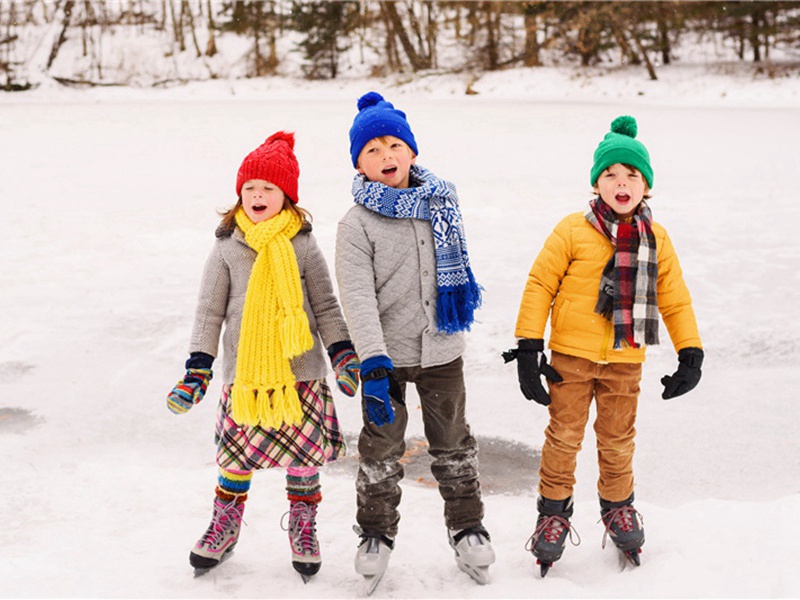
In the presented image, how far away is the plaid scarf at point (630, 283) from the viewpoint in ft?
9.23

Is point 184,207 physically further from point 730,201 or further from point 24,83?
point 24,83

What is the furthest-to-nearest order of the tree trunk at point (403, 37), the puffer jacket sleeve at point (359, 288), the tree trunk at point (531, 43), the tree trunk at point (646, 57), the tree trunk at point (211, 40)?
1. the tree trunk at point (211, 40)
2. the tree trunk at point (403, 37)
3. the tree trunk at point (531, 43)
4. the tree trunk at point (646, 57)
5. the puffer jacket sleeve at point (359, 288)

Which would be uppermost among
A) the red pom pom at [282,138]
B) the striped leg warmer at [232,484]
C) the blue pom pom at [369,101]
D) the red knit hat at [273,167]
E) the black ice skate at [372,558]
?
the blue pom pom at [369,101]

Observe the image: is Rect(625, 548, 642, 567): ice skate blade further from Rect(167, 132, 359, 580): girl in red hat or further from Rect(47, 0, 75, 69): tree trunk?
Rect(47, 0, 75, 69): tree trunk

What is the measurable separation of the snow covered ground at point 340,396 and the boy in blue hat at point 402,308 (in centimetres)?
21

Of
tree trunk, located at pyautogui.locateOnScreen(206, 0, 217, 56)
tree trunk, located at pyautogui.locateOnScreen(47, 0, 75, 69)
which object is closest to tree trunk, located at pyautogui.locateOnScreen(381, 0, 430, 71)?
tree trunk, located at pyautogui.locateOnScreen(206, 0, 217, 56)

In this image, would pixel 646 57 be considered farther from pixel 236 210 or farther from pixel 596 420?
pixel 236 210

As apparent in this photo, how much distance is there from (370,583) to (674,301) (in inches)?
53.3

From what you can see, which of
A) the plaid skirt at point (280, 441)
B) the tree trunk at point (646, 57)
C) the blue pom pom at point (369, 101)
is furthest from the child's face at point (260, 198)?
the tree trunk at point (646, 57)

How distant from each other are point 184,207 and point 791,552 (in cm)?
764

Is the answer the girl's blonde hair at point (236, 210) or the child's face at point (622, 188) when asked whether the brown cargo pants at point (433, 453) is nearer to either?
the girl's blonde hair at point (236, 210)

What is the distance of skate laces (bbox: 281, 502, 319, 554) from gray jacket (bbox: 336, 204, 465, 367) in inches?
23.9

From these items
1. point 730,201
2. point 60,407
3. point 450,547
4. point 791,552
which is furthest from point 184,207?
point 791,552

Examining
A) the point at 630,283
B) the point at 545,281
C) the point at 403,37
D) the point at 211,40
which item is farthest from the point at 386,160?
the point at 211,40
